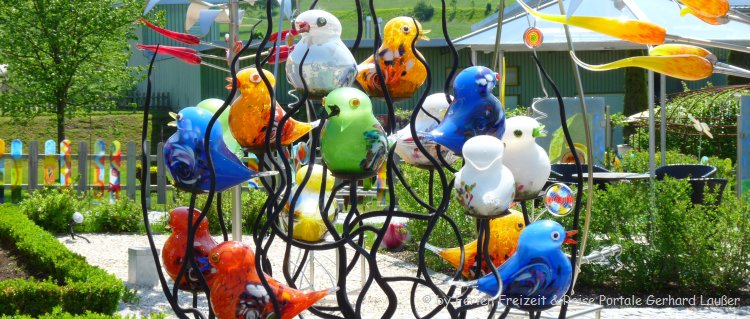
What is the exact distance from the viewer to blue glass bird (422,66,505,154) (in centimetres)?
387

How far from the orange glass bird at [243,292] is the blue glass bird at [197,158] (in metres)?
0.27

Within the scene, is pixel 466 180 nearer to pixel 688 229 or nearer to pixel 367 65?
pixel 367 65

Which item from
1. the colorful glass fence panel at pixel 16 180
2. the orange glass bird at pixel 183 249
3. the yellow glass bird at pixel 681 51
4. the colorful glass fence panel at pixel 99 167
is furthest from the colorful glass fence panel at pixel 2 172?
the yellow glass bird at pixel 681 51

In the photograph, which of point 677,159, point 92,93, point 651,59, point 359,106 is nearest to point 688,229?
point 359,106

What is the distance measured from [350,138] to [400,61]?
2.88 feet

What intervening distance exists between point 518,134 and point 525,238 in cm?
46

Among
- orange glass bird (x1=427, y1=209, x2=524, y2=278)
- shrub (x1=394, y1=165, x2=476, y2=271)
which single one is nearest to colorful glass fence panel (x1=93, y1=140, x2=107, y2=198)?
shrub (x1=394, y1=165, x2=476, y2=271)

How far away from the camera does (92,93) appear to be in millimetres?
17516

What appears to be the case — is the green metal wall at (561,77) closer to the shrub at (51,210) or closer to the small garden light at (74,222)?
the shrub at (51,210)

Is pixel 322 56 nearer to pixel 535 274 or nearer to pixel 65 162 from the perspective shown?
pixel 535 274

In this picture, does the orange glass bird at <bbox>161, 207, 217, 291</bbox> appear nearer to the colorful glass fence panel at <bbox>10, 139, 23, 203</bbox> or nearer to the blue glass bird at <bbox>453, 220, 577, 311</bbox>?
the blue glass bird at <bbox>453, 220, 577, 311</bbox>

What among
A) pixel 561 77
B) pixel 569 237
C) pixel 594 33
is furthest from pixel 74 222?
pixel 561 77

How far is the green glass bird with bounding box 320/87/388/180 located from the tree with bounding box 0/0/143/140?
14.0 meters

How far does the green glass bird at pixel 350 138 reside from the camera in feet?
11.9
